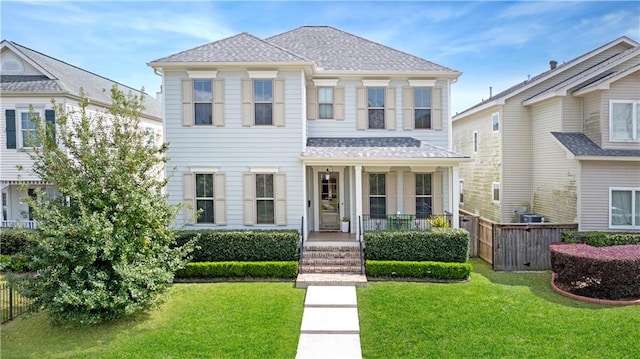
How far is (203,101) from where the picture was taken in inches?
523

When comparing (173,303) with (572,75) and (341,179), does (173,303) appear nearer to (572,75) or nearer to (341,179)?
(341,179)

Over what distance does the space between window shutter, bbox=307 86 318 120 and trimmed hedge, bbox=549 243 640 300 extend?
9162 mm

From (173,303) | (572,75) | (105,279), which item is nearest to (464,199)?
(572,75)

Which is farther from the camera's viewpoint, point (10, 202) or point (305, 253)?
point (10, 202)

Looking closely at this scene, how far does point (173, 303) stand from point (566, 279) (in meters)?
10.3

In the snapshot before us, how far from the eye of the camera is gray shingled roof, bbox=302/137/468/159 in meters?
13.3

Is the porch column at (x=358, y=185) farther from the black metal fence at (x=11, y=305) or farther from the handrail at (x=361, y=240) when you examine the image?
the black metal fence at (x=11, y=305)

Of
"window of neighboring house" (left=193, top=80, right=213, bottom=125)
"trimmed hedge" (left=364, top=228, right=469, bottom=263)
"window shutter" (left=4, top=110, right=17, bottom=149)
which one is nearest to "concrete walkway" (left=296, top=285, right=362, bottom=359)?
"trimmed hedge" (left=364, top=228, right=469, bottom=263)

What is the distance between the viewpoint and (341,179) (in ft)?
50.1

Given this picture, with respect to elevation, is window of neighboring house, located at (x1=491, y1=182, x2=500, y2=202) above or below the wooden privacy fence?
above

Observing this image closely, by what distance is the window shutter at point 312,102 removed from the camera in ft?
49.0

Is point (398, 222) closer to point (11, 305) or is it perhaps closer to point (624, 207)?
point (624, 207)

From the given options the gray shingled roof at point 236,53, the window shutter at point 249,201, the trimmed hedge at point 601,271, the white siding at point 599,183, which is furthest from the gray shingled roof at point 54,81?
the white siding at point 599,183

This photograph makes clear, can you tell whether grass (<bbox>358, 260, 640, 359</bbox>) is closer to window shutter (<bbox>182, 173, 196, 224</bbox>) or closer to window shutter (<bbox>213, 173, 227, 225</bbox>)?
window shutter (<bbox>213, 173, 227, 225</bbox>)
